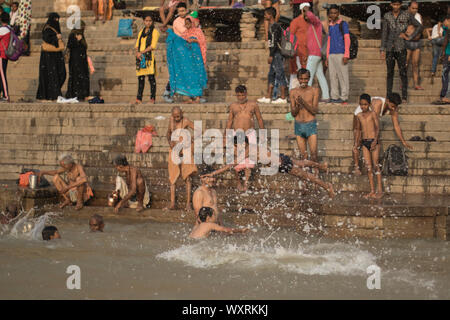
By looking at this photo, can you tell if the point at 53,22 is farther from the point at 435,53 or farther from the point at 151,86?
the point at 435,53

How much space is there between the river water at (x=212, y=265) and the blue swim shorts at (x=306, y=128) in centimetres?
161

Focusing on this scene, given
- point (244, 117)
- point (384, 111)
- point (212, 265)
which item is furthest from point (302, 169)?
point (212, 265)

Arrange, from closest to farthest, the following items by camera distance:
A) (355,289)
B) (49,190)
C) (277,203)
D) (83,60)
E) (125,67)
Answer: (355,289)
(277,203)
(49,190)
(83,60)
(125,67)

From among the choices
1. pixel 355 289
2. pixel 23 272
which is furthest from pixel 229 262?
pixel 23 272

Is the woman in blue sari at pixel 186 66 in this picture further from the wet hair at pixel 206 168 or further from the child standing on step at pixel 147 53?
the wet hair at pixel 206 168

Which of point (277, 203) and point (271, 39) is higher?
point (271, 39)

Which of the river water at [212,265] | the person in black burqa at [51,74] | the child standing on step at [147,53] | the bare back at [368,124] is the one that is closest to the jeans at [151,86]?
the child standing on step at [147,53]

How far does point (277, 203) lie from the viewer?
980 cm

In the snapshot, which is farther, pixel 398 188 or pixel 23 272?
pixel 398 188

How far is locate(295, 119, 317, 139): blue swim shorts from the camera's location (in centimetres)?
1006

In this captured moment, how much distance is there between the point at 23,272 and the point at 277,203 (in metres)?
3.56

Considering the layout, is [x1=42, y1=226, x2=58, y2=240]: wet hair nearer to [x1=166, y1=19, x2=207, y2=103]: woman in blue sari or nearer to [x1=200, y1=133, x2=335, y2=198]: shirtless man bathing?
[x1=200, y1=133, x2=335, y2=198]: shirtless man bathing
